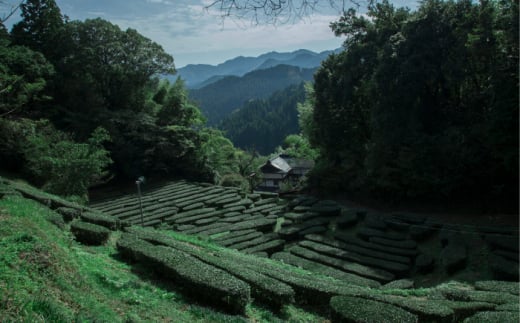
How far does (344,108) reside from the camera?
25.1 metres

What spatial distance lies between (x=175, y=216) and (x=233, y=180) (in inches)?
507

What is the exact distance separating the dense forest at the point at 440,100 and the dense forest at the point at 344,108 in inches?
2.5

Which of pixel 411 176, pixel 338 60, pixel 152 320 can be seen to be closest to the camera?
pixel 152 320

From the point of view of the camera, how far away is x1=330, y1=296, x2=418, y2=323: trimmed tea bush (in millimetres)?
6336

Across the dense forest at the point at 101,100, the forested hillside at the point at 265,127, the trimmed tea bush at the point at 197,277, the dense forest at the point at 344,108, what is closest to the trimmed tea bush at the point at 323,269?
the trimmed tea bush at the point at 197,277

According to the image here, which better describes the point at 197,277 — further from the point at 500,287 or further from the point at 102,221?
the point at 500,287

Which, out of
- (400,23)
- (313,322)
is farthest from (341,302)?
(400,23)

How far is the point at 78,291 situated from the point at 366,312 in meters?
4.90

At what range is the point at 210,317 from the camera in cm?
610

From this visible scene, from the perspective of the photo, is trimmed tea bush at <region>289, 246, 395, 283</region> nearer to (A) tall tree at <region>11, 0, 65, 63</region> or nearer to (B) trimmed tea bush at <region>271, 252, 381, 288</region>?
(B) trimmed tea bush at <region>271, 252, 381, 288</region>

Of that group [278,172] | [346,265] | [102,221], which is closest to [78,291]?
[102,221]

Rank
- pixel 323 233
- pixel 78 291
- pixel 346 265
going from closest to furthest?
pixel 78 291 → pixel 346 265 → pixel 323 233

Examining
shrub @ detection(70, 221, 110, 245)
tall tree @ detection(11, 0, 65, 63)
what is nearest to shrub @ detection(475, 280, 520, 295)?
shrub @ detection(70, 221, 110, 245)

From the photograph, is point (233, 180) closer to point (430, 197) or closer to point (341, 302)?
point (430, 197)
